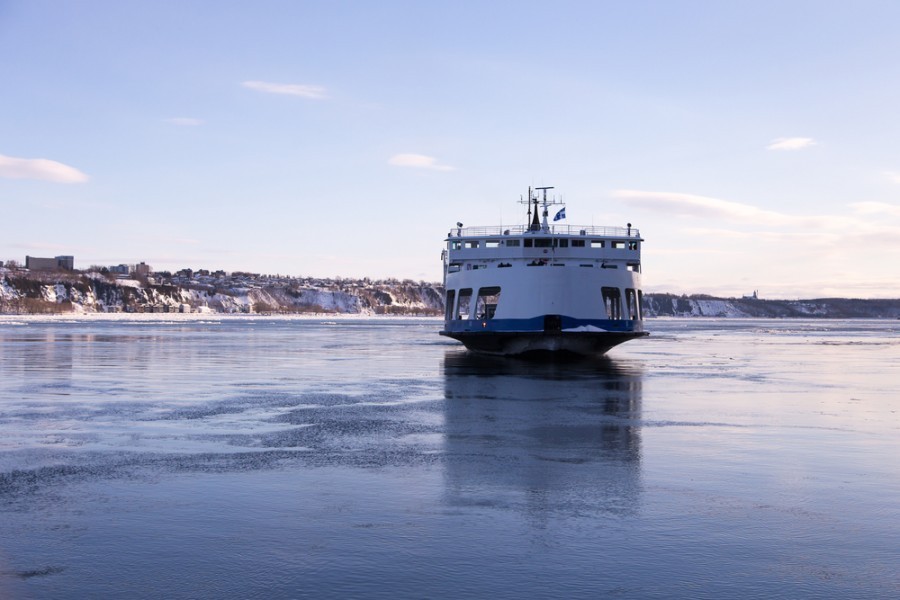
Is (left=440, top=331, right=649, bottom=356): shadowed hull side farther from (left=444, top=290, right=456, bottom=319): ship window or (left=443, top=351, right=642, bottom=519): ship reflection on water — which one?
(left=443, top=351, right=642, bottom=519): ship reflection on water

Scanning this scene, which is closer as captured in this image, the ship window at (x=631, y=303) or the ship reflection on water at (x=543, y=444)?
the ship reflection on water at (x=543, y=444)

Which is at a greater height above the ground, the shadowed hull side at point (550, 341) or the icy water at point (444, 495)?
the shadowed hull side at point (550, 341)

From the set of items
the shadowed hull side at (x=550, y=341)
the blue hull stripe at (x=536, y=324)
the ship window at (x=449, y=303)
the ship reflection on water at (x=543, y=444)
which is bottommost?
the ship reflection on water at (x=543, y=444)

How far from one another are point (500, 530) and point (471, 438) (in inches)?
279

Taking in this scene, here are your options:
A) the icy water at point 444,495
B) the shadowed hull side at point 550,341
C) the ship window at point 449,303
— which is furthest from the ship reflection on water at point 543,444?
the ship window at point 449,303

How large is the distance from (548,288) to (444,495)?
31.5 meters

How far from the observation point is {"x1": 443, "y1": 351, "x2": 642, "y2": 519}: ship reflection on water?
11.2 meters

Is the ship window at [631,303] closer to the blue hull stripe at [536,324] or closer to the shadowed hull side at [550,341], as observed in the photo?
the blue hull stripe at [536,324]

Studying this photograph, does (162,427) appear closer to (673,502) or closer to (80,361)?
(673,502)

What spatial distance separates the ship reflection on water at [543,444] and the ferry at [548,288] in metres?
10.6

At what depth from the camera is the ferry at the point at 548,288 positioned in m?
42.2

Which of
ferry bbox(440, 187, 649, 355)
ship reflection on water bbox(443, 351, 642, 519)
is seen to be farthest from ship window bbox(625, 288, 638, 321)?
ship reflection on water bbox(443, 351, 642, 519)

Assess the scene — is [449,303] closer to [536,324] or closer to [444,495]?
[536,324]

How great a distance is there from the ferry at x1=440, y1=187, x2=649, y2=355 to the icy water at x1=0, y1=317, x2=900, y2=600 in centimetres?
1712
